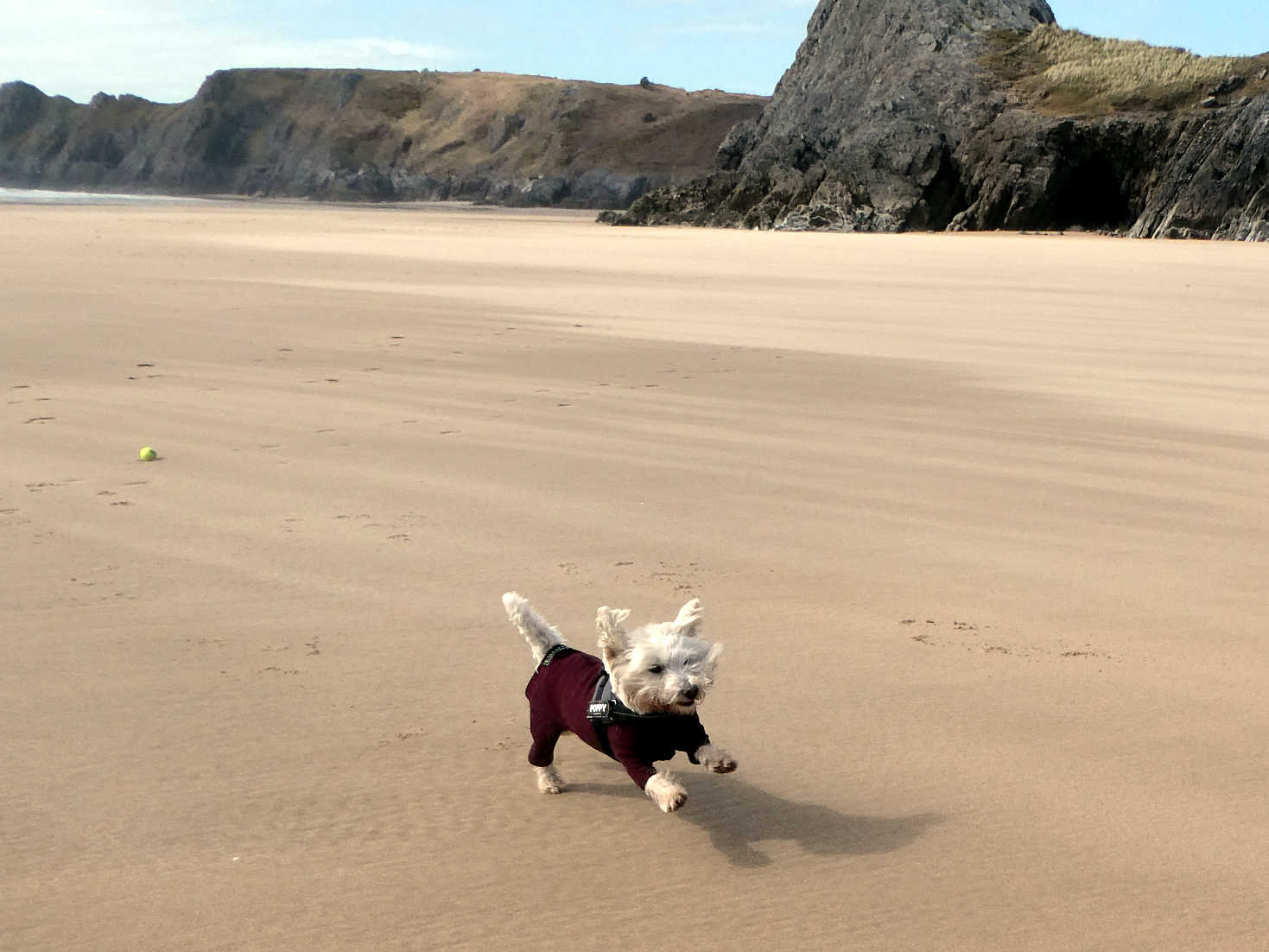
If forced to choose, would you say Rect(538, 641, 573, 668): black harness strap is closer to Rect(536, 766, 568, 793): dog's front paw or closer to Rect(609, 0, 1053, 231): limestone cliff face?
Rect(536, 766, 568, 793): dog's front paw

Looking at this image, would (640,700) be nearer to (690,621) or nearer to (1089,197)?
(690,621)

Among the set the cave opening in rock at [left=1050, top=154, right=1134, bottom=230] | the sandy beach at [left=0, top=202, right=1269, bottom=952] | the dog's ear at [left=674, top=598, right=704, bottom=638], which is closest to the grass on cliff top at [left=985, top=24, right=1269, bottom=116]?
the cave opening in rock at [left=1050, top=154, right=1134, bottom=230]

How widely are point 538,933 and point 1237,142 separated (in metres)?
41.5

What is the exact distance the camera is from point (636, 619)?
4.76 metres

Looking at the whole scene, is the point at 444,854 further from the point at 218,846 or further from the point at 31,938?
the point at 31,938

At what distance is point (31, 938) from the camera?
284cm

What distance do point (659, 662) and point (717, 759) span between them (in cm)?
26

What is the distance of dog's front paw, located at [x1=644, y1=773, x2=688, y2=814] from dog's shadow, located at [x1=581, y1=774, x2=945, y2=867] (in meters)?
0.26

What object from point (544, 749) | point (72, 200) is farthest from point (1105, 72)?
point (72, 200)

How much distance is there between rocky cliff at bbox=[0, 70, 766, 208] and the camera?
330ft

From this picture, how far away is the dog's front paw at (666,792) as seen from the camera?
3.08 meters

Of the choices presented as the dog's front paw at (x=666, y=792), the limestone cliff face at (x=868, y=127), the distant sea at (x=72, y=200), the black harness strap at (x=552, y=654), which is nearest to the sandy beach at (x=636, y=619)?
the dog's front paw at (x=666, y=792)

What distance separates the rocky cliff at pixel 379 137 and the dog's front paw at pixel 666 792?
90.3 meters

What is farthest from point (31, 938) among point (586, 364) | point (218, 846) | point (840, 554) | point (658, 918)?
point (586, 364)
